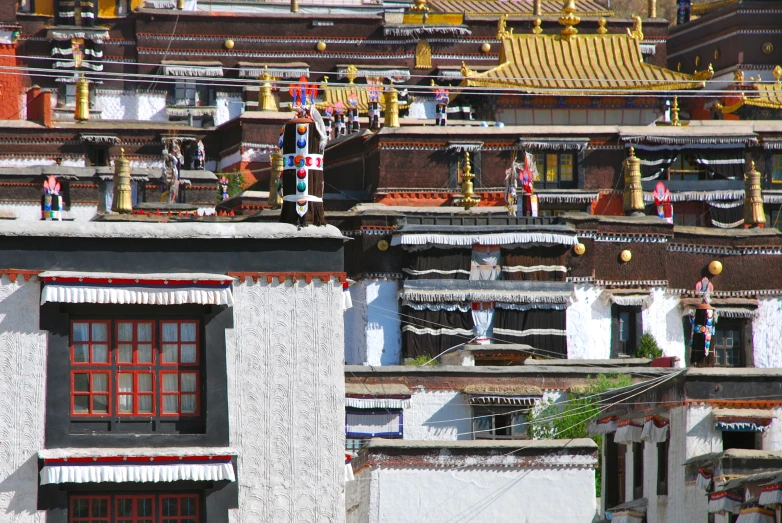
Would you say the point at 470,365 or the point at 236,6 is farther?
the point at 236,6

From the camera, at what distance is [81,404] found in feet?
76.3

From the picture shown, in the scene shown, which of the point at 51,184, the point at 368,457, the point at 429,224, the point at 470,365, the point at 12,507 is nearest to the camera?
the point at 12,507

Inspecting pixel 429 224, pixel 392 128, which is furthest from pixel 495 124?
pixel 429 224

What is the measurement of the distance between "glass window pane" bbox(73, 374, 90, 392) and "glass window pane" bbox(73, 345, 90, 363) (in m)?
0.20

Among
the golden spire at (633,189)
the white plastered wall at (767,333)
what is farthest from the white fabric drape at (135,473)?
the golden spire at (633,189)

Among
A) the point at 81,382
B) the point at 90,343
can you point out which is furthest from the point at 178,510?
the point at 90,343

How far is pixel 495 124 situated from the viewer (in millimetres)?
57188

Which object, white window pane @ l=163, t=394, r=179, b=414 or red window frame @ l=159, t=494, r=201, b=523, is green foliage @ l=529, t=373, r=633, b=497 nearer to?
red window frame @ l=159, t=494, r=201, b=523

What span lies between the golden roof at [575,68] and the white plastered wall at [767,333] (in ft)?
45.7

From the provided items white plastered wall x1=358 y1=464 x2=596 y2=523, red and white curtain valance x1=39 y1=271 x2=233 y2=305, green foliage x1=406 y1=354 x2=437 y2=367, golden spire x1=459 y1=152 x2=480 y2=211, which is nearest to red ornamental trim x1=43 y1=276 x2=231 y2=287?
red and white curtain valance x1=39 y1=271 x2=233 y2=305

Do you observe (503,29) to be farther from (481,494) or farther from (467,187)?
(481,494)

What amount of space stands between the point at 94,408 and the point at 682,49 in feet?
194

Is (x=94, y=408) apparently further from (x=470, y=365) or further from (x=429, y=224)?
(x=429, y=224)

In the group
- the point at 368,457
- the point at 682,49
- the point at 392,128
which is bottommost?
the point at 368,457
